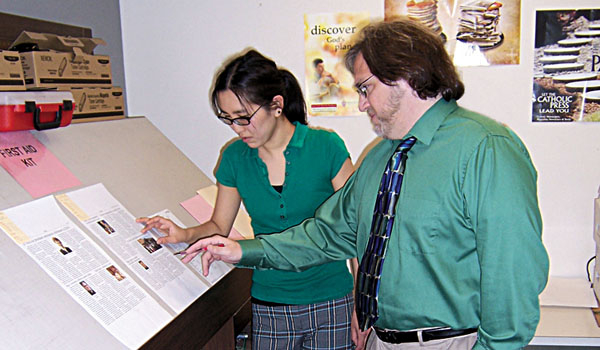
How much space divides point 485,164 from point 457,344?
14.9 inches

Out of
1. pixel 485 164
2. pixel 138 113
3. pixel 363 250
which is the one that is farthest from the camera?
pixel 138 113

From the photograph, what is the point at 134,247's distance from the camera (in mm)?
1359

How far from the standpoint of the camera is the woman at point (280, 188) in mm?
1399

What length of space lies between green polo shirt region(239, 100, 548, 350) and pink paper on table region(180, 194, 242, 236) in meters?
0.80

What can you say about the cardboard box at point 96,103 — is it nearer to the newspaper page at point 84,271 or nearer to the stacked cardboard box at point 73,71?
the stacked cardboard box at point 73,71

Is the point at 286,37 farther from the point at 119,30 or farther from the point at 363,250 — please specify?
the point at 363,250

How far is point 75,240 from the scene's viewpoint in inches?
48.2

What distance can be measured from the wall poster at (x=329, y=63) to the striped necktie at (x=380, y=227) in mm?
1322

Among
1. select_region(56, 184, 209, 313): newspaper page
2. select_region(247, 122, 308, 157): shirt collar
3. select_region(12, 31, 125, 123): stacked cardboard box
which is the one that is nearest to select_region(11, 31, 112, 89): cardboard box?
select_region(12, 31, 125, 123): stacked cardboard box

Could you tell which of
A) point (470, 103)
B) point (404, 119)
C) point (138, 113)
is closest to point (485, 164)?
point (404, 119)

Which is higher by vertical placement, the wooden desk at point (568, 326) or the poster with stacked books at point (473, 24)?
the poster with stacked books at point (473, 24)

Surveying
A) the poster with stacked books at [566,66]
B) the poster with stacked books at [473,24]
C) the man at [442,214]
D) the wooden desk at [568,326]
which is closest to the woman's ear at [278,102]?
the man at [442,214]

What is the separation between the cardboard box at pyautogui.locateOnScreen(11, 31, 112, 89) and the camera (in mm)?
1522

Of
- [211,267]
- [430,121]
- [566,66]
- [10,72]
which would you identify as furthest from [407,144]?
[566,66]
